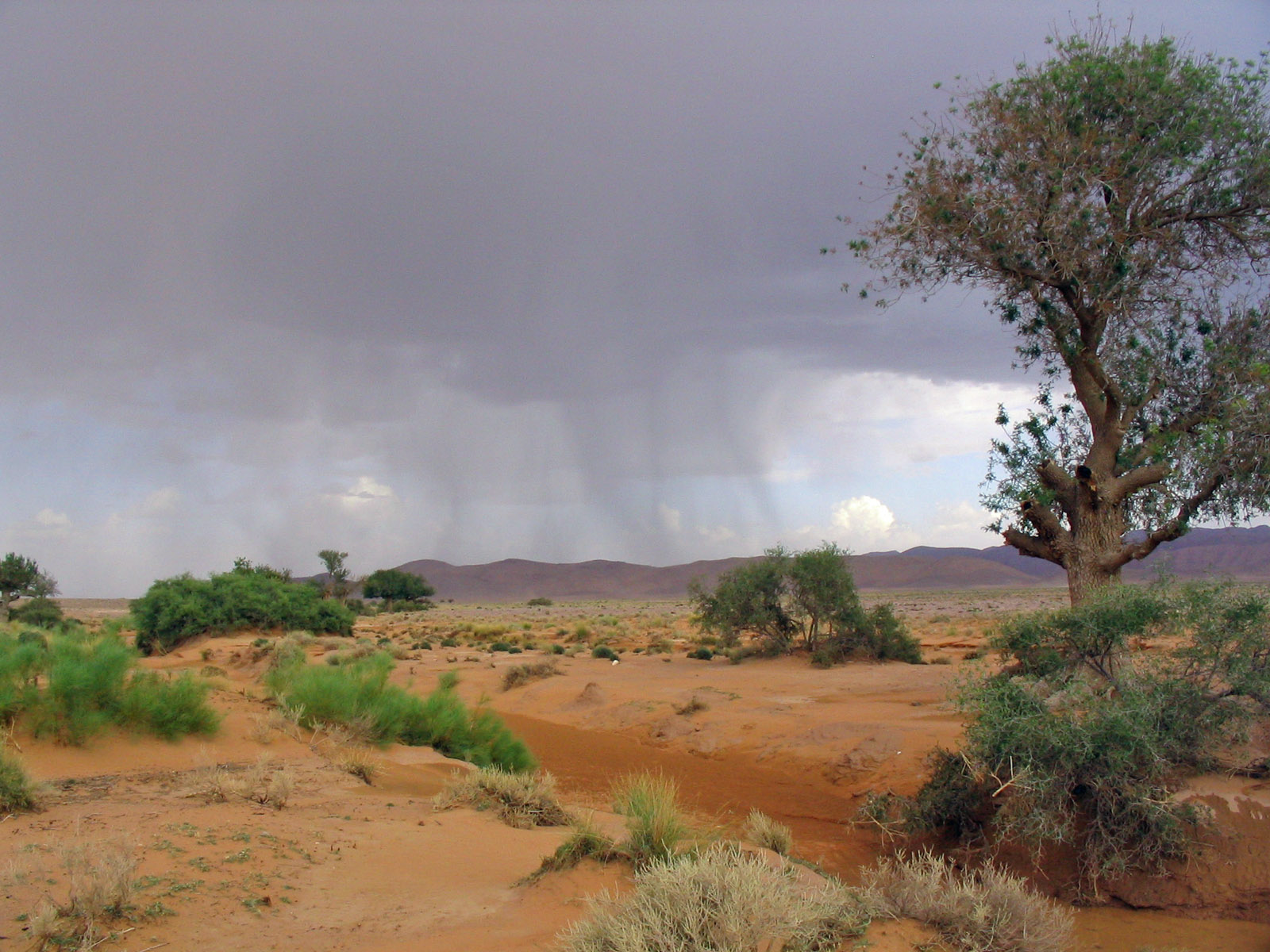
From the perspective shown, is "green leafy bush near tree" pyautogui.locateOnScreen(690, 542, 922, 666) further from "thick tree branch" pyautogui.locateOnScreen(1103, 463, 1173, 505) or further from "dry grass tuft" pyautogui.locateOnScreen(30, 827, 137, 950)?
"dry grass tuft" pyautogui.locateOnScreen(30, 827, 137, 950)

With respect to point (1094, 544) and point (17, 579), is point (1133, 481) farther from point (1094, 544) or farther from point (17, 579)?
point (17, 579)

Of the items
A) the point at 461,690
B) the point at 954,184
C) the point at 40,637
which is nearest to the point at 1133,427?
the point at 954,184

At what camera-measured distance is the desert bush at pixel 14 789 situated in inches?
325

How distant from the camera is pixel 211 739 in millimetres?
12812

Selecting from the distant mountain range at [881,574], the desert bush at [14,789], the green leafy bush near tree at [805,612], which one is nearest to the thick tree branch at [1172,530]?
the green leafy bush near tree at [805,612]

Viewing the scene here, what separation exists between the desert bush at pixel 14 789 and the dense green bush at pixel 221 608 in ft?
89.0

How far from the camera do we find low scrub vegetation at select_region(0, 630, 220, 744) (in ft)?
37.3

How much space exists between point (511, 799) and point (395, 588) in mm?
83632

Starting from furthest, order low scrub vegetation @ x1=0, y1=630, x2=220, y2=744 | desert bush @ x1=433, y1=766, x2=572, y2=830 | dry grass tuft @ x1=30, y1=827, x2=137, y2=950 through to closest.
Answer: low scrub vegetation @ x1=0, y1=630, x2=220, y2=744, desert bush @ x1=433, y1=766, x2=572, y2=830, dry grass tuft @ x1=30, y1=827, x2=137, y2=950

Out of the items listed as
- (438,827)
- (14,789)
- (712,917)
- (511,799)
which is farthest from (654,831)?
(14,789)

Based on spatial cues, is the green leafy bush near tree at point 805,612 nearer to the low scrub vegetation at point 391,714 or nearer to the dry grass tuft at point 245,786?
the low scrub vegetation at point 391,714

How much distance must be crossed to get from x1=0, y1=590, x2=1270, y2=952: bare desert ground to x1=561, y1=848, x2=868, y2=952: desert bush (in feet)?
2.27

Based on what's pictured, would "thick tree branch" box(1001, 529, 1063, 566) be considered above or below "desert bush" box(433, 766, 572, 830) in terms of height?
above

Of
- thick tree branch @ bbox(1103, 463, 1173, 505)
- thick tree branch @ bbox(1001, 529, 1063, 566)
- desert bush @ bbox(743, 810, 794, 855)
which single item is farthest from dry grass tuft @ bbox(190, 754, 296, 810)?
thick tree branch @ bbox(1103, 463, 1173, 505)
